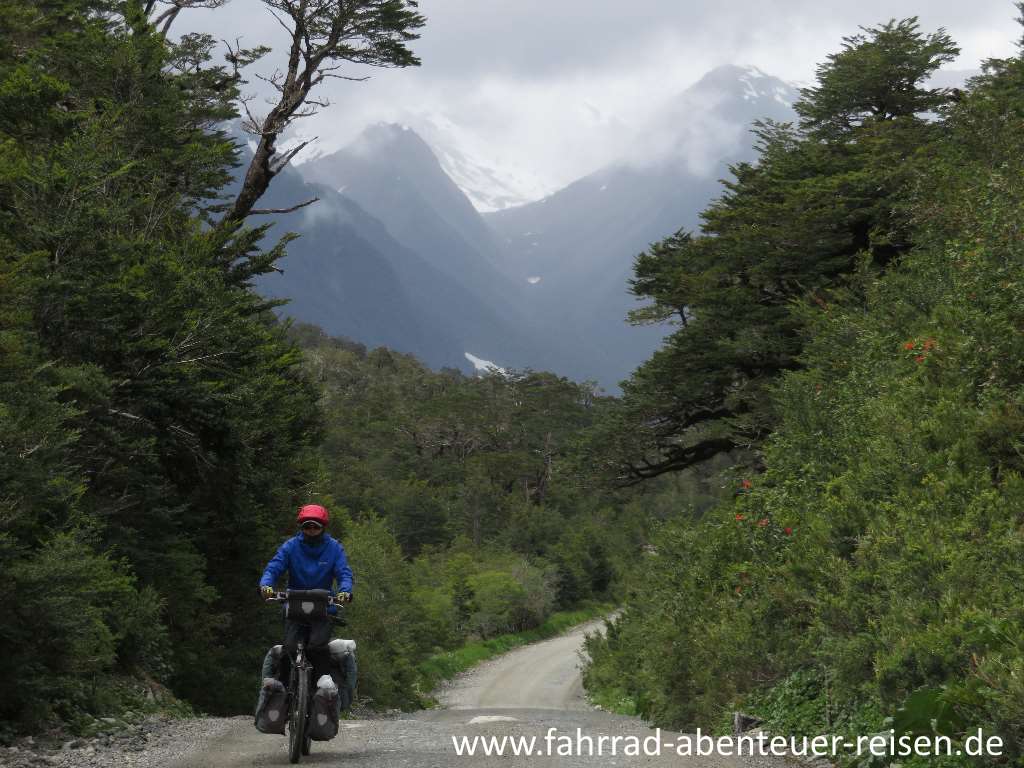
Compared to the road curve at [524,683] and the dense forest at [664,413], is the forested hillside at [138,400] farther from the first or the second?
the road curve at [524,683]

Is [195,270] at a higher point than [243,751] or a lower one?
higher

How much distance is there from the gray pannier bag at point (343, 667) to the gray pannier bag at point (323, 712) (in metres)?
0.24

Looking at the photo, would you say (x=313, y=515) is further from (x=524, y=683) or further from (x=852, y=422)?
(x=524, y=683)

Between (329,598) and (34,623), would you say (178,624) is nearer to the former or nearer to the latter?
(34,623)

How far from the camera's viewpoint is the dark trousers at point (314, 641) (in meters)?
7.07

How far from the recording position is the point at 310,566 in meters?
7.29

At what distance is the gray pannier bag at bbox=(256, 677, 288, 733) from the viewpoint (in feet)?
22.7

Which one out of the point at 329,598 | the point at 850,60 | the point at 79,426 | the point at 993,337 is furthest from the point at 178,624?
the point at 850,60

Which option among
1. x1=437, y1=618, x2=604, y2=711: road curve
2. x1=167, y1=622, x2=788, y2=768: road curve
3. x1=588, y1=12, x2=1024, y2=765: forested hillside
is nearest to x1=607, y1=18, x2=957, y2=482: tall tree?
x1=588, y1=12, x2=1024, y2=765: forested hillside

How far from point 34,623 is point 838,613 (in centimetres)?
700

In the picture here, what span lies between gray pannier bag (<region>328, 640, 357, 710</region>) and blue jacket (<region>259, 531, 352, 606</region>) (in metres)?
0.43

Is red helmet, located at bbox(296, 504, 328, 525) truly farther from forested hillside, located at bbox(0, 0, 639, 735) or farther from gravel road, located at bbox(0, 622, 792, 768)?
forested hillside, located at bbox(0, 0, 639, 735)

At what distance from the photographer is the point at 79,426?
11875 millimetres

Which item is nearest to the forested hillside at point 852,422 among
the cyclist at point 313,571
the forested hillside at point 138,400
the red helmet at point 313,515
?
the cyclist at point 313,571
